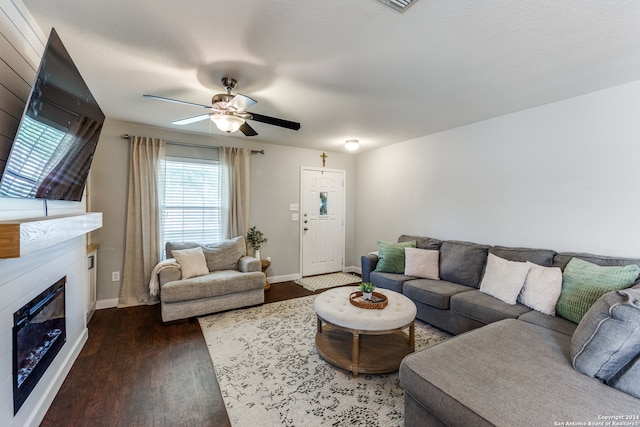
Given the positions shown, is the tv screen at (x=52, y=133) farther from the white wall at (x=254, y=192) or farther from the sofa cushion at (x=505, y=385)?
the sofa cushion at (x=505, y=385)

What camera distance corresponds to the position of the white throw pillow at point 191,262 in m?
3.43

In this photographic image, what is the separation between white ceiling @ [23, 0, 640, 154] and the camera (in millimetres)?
1555

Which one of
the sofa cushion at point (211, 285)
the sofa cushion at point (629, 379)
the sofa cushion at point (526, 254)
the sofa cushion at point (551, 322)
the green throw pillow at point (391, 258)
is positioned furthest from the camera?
the green throw pillow at point (391, 258)

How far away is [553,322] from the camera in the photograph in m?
2.12

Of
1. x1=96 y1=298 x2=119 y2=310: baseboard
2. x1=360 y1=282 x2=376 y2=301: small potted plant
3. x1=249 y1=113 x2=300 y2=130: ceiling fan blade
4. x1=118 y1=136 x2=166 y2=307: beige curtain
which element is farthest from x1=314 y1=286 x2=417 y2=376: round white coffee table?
x1=96 y1=298 x2=119 y2=310: baseboard

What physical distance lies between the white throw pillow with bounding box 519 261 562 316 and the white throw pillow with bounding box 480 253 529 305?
59 mm

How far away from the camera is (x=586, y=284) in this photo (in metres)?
2.14

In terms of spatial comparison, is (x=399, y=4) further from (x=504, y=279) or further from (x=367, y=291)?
(x=504, y=279)

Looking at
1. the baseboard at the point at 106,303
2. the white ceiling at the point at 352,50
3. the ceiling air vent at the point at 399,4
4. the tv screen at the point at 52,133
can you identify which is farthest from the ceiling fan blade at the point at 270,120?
the baseboard at the point at 106,303

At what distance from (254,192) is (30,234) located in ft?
11.5

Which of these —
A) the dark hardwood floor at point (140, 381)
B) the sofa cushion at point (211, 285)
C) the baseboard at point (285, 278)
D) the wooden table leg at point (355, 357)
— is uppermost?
the sofa cushion at point (211, 285)

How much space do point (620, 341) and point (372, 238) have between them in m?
3.95

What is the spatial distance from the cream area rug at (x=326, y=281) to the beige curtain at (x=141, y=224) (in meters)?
2.33

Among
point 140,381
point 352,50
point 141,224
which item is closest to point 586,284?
point 352,50
